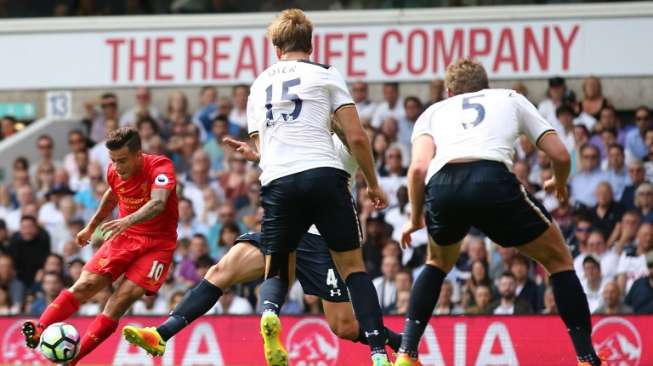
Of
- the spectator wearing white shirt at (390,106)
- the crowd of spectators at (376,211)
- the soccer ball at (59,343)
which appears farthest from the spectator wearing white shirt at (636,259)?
the soccer ball at (59,343)

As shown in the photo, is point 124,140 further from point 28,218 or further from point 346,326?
point 28,218

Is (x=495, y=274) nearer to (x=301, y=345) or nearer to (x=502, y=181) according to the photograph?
(x=301, y=345)

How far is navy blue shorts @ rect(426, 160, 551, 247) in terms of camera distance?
897cm

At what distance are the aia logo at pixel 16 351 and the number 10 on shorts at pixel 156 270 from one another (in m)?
3.34

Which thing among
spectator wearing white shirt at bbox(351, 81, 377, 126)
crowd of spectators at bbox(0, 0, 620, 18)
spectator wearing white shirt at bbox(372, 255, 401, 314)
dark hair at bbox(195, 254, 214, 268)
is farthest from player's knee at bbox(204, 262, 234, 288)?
crowd of spectators at bbox(0, 0, 620, 18)

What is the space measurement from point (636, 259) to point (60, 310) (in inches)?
251

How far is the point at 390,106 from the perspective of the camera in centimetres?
1769

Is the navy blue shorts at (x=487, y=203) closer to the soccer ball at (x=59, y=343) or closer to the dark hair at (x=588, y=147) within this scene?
the soccer ball at (x=59, y=343)

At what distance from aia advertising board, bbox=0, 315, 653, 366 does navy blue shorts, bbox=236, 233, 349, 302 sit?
2622 mm

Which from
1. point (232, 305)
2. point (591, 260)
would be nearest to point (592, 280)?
point (591, 260)

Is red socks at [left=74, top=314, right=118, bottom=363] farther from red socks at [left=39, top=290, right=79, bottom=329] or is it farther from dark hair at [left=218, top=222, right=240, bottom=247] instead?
dark hair at [left=218, top=222, right=240, bottom=247]

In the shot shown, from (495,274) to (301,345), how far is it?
2.65m

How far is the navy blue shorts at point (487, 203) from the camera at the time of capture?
8.97m

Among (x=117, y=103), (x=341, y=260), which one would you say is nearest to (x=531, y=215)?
(x=341, y=260)
